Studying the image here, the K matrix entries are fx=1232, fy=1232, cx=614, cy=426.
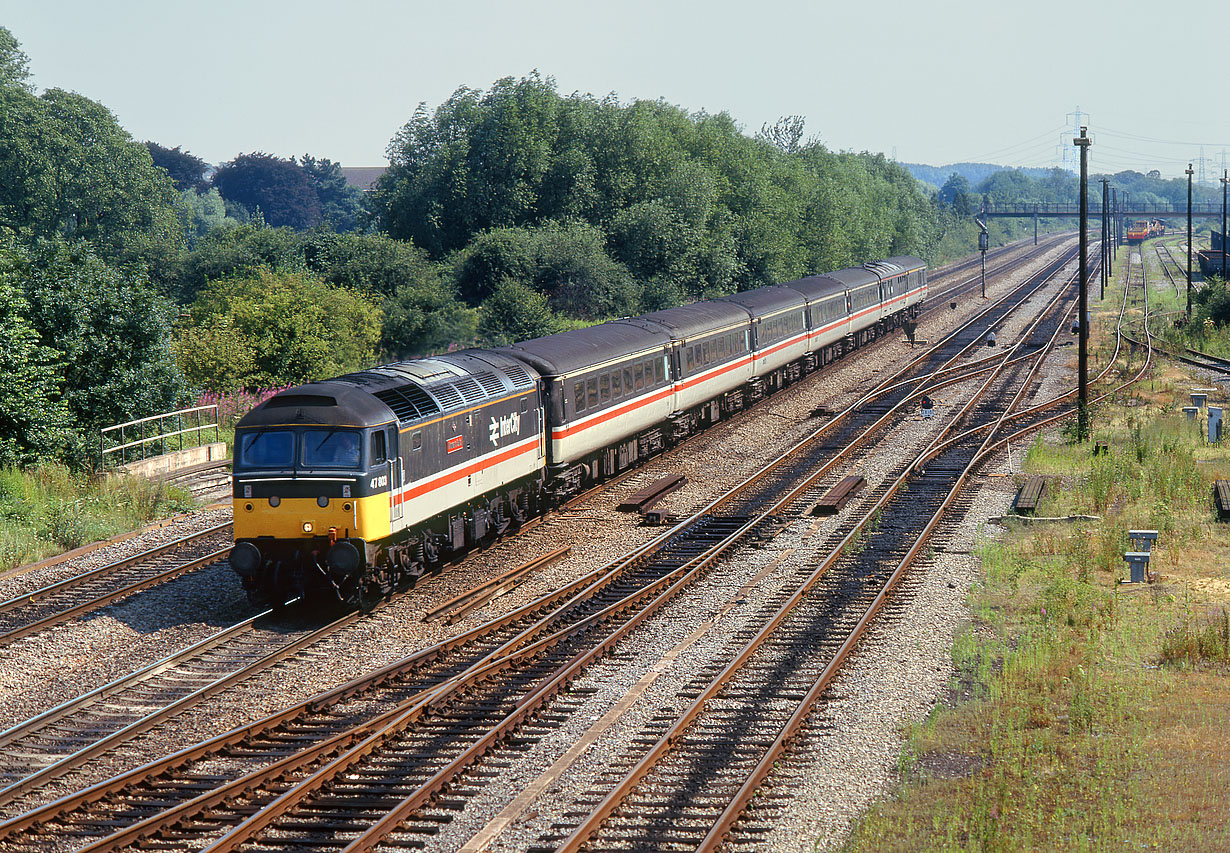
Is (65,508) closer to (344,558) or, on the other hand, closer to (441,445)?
(441,445)

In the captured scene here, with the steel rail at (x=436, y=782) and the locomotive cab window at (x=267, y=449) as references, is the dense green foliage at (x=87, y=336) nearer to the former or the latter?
the locomotive cab window at (x=267, y=449)

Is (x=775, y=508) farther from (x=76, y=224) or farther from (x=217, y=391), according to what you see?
(x=76, y=224)

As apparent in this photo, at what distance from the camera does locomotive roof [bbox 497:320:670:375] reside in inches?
1020

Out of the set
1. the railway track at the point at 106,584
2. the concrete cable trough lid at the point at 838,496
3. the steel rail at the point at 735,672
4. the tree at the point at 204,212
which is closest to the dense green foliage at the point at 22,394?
the railway track at the point at 106,584

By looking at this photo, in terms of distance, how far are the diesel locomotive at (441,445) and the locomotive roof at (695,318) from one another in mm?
113

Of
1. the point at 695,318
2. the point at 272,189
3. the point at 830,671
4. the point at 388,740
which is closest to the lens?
the point at 388,740

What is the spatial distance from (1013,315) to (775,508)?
2021 inches

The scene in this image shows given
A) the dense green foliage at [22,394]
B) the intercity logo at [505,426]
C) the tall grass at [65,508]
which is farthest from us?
the dense green foliage at [22,394]

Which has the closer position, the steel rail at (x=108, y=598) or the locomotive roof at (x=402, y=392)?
the steel rail at (x=108, y=598)

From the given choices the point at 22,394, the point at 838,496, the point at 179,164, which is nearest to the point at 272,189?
the point at 179,164

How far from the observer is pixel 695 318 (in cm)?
3616

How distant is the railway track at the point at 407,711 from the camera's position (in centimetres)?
1175

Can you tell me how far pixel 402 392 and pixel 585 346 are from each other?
8756 millimetres

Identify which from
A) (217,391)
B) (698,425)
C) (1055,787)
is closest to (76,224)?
(217,391)
